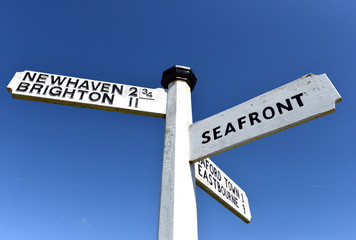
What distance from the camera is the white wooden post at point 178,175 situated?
153 centimetres

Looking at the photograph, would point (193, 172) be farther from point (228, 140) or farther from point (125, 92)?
point (125, 92)

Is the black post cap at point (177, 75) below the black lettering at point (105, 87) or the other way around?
the other way around

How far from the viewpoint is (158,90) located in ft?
7.23

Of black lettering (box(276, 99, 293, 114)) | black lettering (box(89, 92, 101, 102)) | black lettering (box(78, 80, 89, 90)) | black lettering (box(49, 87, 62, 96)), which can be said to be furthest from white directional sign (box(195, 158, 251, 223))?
black lettering (box(49, 87, 62, 96))

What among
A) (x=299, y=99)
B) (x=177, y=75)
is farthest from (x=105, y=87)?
(x=299, y=99)

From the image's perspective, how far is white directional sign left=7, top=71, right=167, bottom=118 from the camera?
6.61 feet

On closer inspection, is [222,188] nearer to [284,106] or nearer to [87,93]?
[284,106]

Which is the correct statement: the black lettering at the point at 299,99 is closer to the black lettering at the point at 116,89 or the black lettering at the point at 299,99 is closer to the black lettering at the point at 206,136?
the black lettering at the point at 206,136

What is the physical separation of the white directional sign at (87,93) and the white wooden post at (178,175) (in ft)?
0.45

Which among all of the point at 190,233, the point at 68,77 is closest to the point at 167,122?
the point at 190,233

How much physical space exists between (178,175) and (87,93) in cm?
103

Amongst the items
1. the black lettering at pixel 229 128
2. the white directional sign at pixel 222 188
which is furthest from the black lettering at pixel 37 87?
the black lettering at pixel 229 128

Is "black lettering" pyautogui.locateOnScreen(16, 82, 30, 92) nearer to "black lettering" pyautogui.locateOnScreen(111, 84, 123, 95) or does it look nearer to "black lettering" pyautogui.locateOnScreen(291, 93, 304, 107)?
"black lettering" pyautogui.locateOnScreen(111, 84, 123, 95)

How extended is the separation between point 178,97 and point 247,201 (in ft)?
4.65
